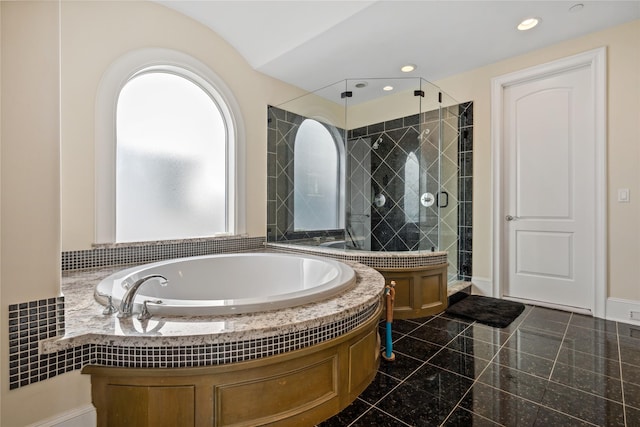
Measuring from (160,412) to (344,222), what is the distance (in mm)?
2510

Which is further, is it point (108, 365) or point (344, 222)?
point (344, 222)

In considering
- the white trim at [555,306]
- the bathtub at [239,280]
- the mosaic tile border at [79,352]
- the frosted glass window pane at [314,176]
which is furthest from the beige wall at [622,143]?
the mosaic tile border at [79,352]

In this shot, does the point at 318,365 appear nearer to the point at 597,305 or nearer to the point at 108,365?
the point at 108,365

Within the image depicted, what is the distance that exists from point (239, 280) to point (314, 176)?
1679 mm

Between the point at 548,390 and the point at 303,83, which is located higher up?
the point at 303,83

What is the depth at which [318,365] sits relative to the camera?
1.32m

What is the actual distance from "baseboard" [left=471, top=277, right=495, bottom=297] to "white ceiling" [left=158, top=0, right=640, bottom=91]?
227 cm

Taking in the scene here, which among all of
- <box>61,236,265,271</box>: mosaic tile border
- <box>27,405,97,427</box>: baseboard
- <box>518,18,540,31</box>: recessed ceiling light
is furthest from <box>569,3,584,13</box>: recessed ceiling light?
<box>27,405,97,427</box>: baseboard

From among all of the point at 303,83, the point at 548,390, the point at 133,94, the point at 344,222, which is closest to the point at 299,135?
the point at 303,83

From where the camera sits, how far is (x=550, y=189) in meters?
2.87

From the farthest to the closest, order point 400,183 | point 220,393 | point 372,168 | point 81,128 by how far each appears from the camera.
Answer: point 372,168 → point 400,183 → point 81,128 → point 220,393

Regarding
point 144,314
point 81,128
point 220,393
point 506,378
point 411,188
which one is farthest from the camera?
point 411,188

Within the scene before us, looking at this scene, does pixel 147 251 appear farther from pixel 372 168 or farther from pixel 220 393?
pixel 372 168

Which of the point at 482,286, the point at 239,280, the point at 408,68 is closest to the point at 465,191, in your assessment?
the point at 482,286
